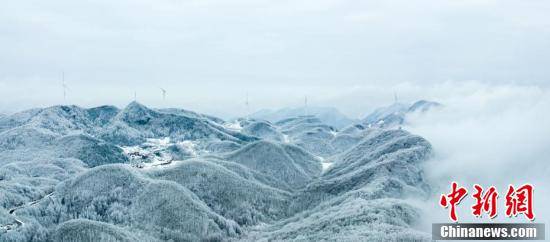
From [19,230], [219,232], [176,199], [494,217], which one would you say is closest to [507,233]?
[494,217]

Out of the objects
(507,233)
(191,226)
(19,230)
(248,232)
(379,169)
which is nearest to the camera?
(507,233)

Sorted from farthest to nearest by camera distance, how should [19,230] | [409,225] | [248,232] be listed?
[248,232], [19,230], [409,225]

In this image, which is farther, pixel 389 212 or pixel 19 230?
pixel 19 230

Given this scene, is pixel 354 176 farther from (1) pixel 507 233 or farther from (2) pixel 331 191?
(1) pixel 507 233

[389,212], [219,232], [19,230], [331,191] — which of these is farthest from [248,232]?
[19,230]

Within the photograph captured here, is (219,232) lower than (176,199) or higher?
lower

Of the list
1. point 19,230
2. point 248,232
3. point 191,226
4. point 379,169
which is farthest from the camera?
point 379,169

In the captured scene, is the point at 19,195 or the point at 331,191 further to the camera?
the point at 331,191

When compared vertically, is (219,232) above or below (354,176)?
below

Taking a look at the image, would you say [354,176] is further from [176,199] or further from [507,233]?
[507,233]
